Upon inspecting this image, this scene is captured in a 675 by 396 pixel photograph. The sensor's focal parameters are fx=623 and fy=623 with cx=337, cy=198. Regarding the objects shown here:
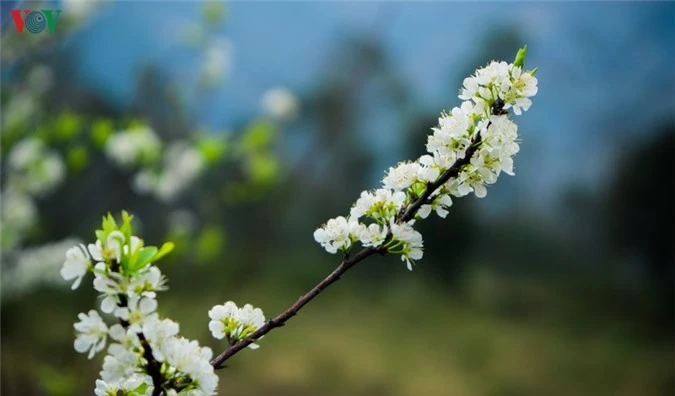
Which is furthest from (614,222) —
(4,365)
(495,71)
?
(4,365)

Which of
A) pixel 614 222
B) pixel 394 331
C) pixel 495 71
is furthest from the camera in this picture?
pixel 394 331

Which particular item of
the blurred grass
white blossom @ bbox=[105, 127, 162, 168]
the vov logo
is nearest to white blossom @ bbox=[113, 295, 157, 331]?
white blossom @ bbox=[105, 127, 162, 168]

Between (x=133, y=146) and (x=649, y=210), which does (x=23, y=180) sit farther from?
(x=649, y=210)

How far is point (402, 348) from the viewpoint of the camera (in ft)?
11.2

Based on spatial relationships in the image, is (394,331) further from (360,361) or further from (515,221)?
(515,221)

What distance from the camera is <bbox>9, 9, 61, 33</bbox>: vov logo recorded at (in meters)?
1.85

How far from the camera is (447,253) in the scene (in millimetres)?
3348

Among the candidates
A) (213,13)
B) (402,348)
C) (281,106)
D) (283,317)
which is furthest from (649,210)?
(283,317)

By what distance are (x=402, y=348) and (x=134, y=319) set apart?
3.07 meters

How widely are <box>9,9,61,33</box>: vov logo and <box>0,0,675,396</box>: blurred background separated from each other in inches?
40.5

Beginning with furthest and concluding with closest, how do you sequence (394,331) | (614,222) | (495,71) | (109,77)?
(109,77) < (394,331) < (614,222) < (495,71)

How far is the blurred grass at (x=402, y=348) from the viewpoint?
10.5ft

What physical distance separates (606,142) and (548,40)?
630 millimetres

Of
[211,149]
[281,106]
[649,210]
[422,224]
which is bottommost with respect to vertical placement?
[649,210]
